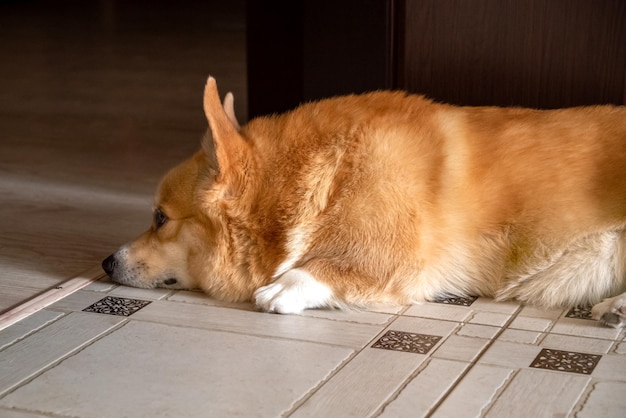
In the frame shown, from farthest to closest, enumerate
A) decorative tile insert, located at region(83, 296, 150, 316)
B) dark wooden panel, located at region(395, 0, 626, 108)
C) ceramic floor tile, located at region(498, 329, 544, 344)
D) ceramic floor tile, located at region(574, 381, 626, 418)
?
dark wooden panel, located at region(395, 0, 626, 108) → decorative tile insert, located at region(83, 296, 150, 316) → ceramic floor tile, located at region(498, 329, 544, 344) → ceramic floor tile, located at region(574, 381, 626, 418)

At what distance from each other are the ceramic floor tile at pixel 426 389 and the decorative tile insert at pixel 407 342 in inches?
3.4

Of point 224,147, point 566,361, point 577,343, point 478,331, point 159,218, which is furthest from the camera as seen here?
point 159,218

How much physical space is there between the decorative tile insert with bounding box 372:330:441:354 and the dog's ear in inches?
23.9

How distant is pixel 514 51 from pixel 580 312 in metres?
1.07

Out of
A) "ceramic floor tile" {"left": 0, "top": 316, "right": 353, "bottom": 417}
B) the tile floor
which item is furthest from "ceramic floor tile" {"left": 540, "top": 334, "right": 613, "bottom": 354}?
"ceramic floor tile" {"left": 0, "top": 316, "right": 353, "bottom": 417}

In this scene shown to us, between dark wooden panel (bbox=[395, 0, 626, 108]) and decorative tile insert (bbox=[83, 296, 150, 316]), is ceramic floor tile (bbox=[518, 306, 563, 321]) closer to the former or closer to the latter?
dark wooden panel (bbox=[395, 0, 626, 108])

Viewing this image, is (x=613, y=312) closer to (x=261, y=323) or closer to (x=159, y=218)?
(x=261, y=323)

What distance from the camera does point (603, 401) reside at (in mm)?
2143

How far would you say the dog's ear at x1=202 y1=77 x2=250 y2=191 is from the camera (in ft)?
9.00

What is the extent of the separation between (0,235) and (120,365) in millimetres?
1269

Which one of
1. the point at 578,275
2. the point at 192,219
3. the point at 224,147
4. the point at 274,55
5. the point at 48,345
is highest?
the point at 274,55

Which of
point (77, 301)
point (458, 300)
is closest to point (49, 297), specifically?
point (77, 301)

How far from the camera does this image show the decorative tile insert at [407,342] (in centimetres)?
246

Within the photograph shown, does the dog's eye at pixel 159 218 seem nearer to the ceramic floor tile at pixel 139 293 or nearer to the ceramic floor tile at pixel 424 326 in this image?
the ceramic floor tile at pixel 139 293
